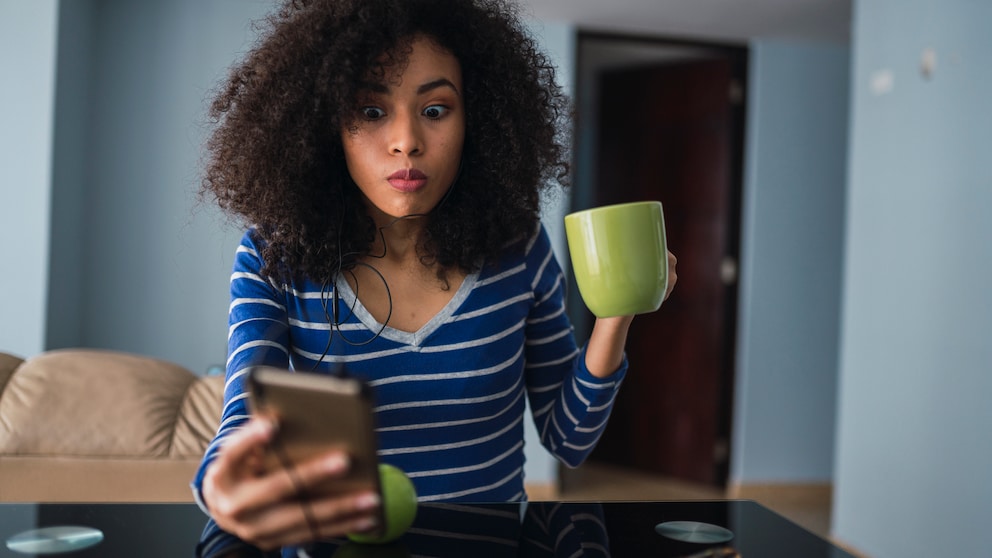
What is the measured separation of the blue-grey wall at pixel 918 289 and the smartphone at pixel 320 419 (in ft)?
8.24

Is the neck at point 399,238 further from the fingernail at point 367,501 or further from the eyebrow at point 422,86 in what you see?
the fingernail at point 367,501

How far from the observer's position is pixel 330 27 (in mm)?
1013

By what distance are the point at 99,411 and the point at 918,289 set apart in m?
2.59

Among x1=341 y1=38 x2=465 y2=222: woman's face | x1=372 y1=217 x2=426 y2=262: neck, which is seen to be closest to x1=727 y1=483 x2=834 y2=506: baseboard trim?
x1=372 y1=217 x2=426 y2=262: neck

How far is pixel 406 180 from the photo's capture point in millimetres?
931

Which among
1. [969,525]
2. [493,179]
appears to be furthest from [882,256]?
[493,179]

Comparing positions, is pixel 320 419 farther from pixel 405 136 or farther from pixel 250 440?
pixel 405 136

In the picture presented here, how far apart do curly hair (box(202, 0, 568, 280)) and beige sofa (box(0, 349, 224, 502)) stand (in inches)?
19.7

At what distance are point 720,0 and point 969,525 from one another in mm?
2250

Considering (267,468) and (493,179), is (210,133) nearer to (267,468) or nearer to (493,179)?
(493,179)

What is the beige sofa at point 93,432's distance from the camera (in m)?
1.36

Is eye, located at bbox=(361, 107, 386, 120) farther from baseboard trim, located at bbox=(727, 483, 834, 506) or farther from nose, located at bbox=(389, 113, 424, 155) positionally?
baseboard trim, located at bbox=(727, 483, 834, 506)

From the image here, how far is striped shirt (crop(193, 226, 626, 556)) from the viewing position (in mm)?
995

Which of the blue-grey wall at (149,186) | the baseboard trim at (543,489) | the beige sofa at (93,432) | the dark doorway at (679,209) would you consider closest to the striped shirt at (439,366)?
the beige sofa at (93,432)
